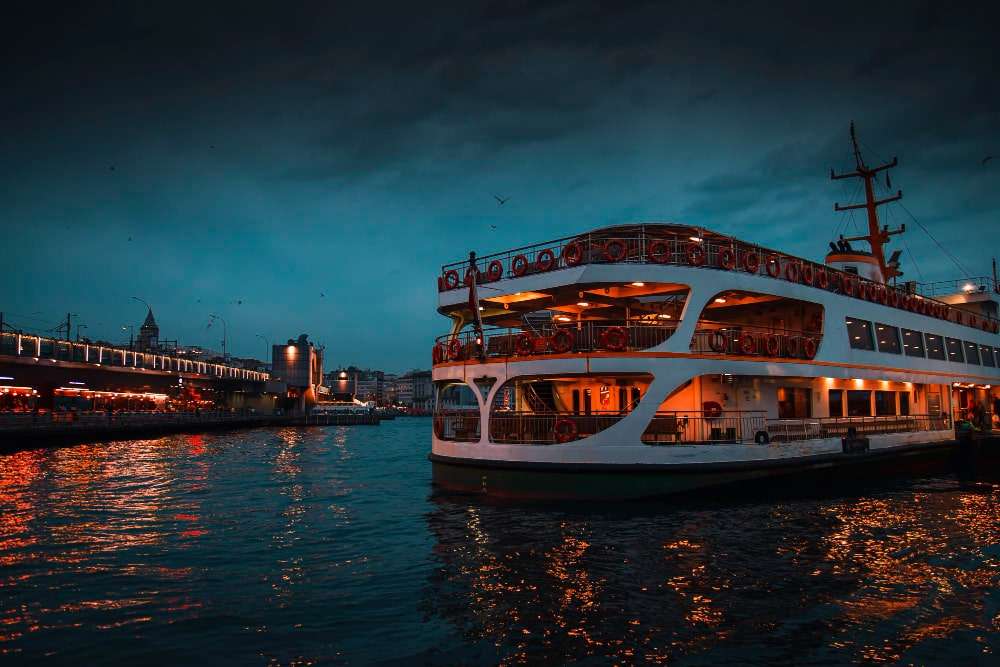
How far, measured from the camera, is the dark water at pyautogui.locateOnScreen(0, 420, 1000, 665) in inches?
336

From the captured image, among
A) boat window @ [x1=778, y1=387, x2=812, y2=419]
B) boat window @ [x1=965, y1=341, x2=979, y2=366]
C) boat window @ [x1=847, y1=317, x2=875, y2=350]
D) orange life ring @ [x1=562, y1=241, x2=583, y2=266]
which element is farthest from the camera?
boat window @ [x1=965, y1=341, x2=979, y2=366]

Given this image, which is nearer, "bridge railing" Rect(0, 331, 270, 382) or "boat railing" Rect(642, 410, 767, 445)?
"boat railing" Rect(642, 410, 767, 445)

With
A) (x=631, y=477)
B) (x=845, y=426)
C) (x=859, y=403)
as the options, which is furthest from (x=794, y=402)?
(x=631, y=477)

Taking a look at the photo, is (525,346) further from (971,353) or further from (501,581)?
(971,353)

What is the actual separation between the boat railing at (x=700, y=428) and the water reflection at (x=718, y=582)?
194cm

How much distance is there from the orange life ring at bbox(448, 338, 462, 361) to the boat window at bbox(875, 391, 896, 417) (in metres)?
17.8

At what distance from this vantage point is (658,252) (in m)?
19.4

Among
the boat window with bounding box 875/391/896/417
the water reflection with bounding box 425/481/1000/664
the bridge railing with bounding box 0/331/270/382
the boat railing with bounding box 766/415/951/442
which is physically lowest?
the water reflection with bounding box 425/481/1000/664

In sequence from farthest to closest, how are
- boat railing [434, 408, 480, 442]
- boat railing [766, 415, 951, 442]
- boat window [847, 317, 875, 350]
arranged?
boat window [847, 317, 875, 350]
boat railing [434, 408, 480, 442]
boat railing [766, 415, 951, 442]

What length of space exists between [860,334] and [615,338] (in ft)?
41.8

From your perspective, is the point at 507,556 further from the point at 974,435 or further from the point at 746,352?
the point at 974,435

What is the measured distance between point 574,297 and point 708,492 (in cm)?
752

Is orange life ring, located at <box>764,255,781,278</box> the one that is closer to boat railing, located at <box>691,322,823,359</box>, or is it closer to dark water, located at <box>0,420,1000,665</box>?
boat railing, located at <box>691,322,823,359</box>

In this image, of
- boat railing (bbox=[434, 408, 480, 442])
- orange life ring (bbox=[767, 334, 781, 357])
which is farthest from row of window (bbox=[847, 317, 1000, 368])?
boat railing (bbox=[434, 408, 480, 442])
